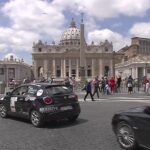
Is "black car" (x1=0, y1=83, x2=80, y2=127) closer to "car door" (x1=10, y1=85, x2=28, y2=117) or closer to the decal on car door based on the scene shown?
"car door" (x1=10, y1=85, x2=28, y2=117)

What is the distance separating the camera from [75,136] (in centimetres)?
1070

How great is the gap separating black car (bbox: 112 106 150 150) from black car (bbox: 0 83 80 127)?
3.74m

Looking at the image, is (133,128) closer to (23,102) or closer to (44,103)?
(44,103)

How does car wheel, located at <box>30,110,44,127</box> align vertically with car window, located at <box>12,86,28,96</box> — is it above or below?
below

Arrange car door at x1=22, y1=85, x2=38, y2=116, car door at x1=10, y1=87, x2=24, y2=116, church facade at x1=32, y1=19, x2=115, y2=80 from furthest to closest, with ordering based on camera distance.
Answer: church facade at x1=32, y1=19, x2=115, y2=80, car door at x1=10, y1=87, x2=24, y2=116, car door at x1=22, y1=85, x2=38, y2=116

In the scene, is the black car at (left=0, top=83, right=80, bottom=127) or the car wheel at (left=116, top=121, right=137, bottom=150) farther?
the black car at (left=0, top=83, right=80, bottom=127)

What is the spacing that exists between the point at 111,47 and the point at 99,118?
468 feet

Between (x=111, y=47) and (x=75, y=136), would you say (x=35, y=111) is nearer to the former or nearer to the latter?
(x=75, y=136)

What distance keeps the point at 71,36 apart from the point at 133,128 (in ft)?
532

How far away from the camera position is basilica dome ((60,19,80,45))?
16825 centimetres

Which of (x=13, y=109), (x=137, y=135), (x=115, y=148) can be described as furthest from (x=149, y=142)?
(x=13, y=109)

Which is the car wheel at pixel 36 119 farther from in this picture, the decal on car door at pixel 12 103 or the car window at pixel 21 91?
the decal on car door at pixel 12 103

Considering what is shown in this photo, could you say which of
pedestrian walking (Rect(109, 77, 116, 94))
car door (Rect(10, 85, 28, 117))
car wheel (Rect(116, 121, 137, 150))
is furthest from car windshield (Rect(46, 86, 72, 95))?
pedestrian walking (Rect(109, 77, 116, 94))

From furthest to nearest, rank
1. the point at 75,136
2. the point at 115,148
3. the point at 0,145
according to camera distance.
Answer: the point at 75,136 → the point at 0,145 → the point at 115,148
